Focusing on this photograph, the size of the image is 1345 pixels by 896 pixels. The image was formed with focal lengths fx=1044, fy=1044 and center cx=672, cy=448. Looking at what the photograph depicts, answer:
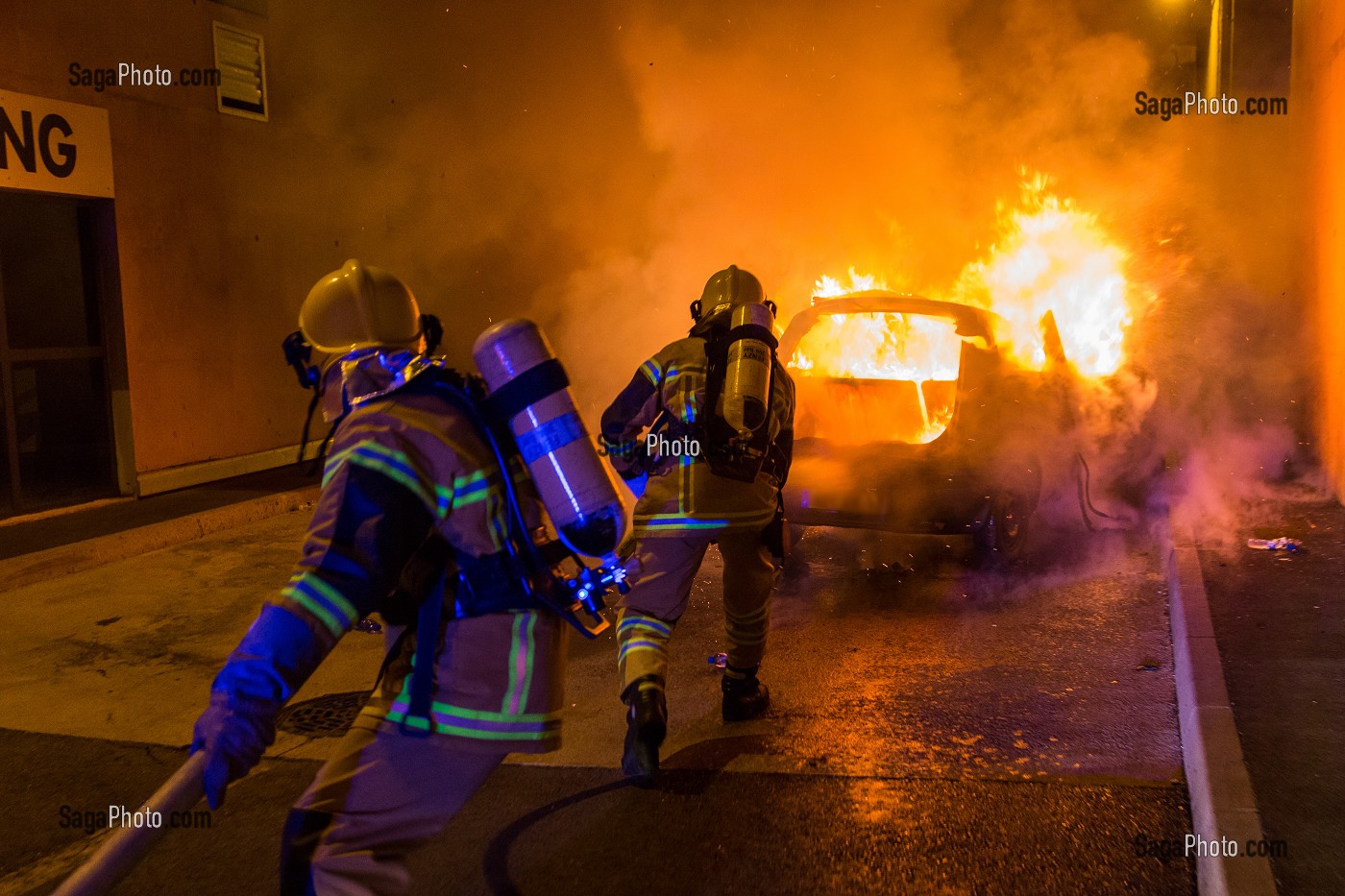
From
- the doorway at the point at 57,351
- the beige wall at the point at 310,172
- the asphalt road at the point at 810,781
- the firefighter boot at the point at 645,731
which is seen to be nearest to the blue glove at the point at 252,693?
the asphalt road at the point at 810,781

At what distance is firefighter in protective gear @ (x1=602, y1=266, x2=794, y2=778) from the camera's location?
3805mm

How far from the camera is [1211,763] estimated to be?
3240mm

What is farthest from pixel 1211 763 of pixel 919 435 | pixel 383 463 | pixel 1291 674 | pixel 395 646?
pixel 919 435

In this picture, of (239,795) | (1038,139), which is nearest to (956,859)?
(239,795)

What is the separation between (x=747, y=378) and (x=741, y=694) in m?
1.25

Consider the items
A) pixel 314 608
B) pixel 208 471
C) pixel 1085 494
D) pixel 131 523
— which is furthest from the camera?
pixel 208 471

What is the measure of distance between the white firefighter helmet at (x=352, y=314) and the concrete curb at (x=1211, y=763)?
2.43 m

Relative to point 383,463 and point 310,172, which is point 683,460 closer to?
point 383,463

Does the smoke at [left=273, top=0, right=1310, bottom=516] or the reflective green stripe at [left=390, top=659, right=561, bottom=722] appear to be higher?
the smoke at [left=273, top=0, right=1310, bottom=516]

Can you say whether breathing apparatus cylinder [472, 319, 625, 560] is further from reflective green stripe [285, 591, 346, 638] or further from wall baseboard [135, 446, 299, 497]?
wall baseboard [135, 446, 299, 497]

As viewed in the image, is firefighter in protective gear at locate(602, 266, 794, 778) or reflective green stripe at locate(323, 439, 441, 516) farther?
firefighter in protective gear at locate(602, 266, 794, 778)

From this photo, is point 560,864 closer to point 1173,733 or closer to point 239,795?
point 239,795

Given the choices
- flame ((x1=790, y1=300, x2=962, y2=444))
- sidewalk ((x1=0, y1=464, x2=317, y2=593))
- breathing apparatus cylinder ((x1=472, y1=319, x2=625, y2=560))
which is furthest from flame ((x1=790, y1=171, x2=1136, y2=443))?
breathing apparatus cylinder ((x1=472, y1=319, x2=625, y2=560))

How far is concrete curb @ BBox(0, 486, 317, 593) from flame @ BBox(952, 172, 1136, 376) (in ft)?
20.9
